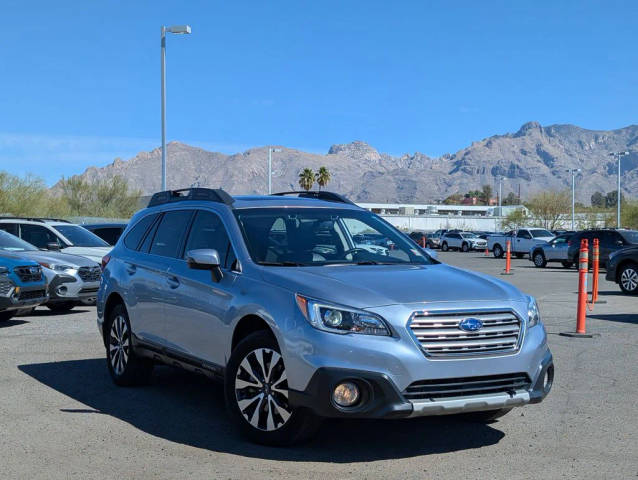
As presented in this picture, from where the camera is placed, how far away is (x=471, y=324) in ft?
18.0

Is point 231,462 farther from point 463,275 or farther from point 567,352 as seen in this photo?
point 567,352

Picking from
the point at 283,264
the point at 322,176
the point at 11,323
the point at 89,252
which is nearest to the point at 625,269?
the point at 89,252

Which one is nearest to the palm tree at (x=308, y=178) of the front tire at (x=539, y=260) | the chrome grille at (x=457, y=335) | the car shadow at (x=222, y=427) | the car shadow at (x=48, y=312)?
the front tire at (x=539, y=260)

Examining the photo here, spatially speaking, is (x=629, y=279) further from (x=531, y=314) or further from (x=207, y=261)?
(x=207, y=261)

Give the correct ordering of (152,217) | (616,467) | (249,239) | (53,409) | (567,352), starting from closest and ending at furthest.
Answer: (616,467) → (249,239) → (53,409) → (152,217) → (567,352)

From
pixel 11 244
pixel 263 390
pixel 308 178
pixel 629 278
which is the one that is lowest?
pixel 629 278

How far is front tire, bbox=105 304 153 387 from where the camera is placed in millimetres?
8016

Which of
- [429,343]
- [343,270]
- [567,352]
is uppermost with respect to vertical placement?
[343,270]

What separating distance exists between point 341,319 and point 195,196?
2.72m

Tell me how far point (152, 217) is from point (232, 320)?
2494 millimetres

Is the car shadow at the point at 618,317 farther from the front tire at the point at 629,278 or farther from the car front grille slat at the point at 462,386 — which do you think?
the car front grille slat at the point at 462,386

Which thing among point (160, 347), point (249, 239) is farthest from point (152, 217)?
point (249, 239)

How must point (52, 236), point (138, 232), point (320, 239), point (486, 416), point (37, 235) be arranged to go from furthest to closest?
point (52, 236) < point (37, 235) < point (138, 232) < point (320, 239) < point (486, 416)

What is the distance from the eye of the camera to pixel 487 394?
5539 millimetres
